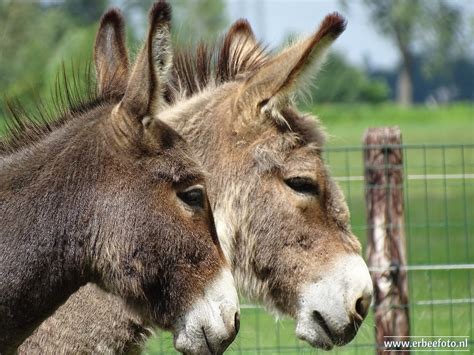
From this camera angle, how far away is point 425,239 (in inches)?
545

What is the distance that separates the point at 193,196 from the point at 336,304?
1124 millimetres

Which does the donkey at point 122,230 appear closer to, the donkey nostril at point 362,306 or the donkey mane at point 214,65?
the donkey nostril at point 362,306

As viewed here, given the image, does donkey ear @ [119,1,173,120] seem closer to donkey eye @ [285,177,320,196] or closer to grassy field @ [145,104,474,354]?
donkey eye @ [285,177,320,196]

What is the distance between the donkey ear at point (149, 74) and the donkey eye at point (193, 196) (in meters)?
0.37

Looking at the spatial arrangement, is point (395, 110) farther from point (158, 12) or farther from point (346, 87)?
point (158, 12)

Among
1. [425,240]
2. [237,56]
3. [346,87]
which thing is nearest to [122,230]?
[237,56]

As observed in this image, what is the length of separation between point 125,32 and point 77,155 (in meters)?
1.35

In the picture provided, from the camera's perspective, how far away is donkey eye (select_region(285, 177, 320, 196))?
17.3 feet

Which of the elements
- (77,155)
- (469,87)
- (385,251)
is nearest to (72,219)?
(77,155)

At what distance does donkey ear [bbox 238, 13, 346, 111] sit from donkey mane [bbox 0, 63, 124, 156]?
93 cm

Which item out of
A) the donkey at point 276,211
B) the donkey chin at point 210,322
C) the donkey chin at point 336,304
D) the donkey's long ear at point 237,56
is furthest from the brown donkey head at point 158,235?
the donkey's long ear at point 237,56

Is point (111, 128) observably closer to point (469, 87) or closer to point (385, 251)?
point (385, 251)

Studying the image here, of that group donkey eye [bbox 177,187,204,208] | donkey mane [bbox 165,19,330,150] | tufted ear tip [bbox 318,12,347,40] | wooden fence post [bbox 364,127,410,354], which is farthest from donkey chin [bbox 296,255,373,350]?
wooden fence post [bbox 364,127,410,354]

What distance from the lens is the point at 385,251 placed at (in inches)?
289
